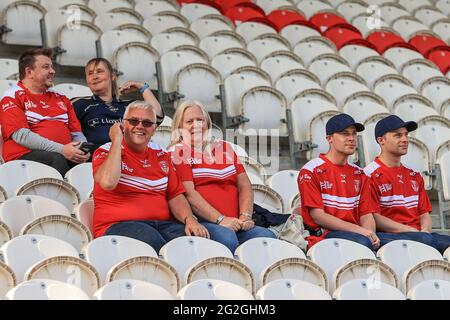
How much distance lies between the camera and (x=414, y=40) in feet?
40.5

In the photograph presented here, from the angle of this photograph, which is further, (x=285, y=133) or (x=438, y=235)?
(x=285, y=133)

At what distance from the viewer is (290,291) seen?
19.6ft

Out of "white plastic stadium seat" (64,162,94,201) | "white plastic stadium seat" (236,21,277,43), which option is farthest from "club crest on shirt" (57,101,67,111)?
"white plastic stadium seat" (236,21,277,43)

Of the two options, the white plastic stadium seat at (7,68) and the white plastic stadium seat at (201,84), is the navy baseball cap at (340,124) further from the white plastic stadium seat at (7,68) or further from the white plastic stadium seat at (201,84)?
the white plastic stadium seat at (7,68)

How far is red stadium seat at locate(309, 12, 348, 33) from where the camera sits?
39.9ft

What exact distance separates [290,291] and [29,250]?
49.4 inches

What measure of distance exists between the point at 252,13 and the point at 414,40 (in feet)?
5.64

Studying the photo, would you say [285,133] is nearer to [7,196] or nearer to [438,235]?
[438,235]

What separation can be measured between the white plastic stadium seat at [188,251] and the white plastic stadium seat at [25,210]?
637mm

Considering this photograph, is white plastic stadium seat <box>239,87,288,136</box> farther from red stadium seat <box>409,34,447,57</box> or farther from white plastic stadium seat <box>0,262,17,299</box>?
white plastic stadium seat <box>0,262,17,299</box>

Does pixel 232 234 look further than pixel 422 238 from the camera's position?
No

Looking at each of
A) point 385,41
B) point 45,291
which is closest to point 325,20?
point 385,41

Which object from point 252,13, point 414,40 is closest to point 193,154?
point 252,13

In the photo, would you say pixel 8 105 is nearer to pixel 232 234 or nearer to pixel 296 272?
pixel 232 234
